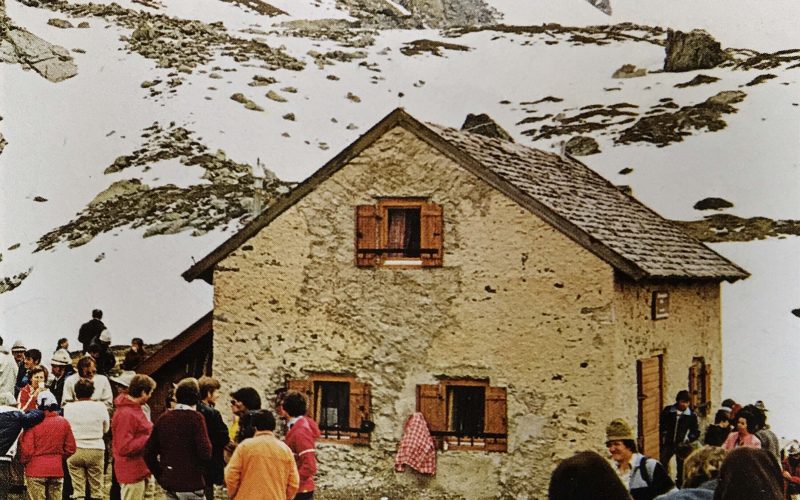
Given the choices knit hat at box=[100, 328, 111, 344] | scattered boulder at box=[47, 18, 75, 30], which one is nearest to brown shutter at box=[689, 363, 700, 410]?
knit hat at box=[100, 328, 111, 344]

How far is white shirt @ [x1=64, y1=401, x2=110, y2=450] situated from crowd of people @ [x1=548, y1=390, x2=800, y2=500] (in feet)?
12.2

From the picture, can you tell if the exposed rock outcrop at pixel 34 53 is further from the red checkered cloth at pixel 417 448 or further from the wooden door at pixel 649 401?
the wooden door at pixel 649 401

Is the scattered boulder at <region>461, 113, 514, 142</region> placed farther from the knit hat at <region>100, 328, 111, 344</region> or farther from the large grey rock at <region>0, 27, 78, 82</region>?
the knit hat at <region>100, 328, 111, 344</region>

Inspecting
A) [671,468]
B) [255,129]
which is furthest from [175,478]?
[255,129]

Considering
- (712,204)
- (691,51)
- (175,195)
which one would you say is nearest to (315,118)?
(175,195)

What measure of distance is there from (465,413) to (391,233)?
1915mm

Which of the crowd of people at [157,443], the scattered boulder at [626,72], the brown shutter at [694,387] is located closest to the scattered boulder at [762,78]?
the scattered boulder at [626,72]

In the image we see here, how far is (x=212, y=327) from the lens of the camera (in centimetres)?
1070

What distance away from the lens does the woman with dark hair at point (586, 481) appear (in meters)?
3.19

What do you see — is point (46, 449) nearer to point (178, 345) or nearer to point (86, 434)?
point (86, 434)

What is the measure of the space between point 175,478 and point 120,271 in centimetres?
1140

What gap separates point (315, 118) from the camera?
65.7 ft

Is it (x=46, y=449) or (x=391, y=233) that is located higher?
(x=391, y=233)

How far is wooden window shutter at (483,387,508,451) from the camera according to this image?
31.6 feet
